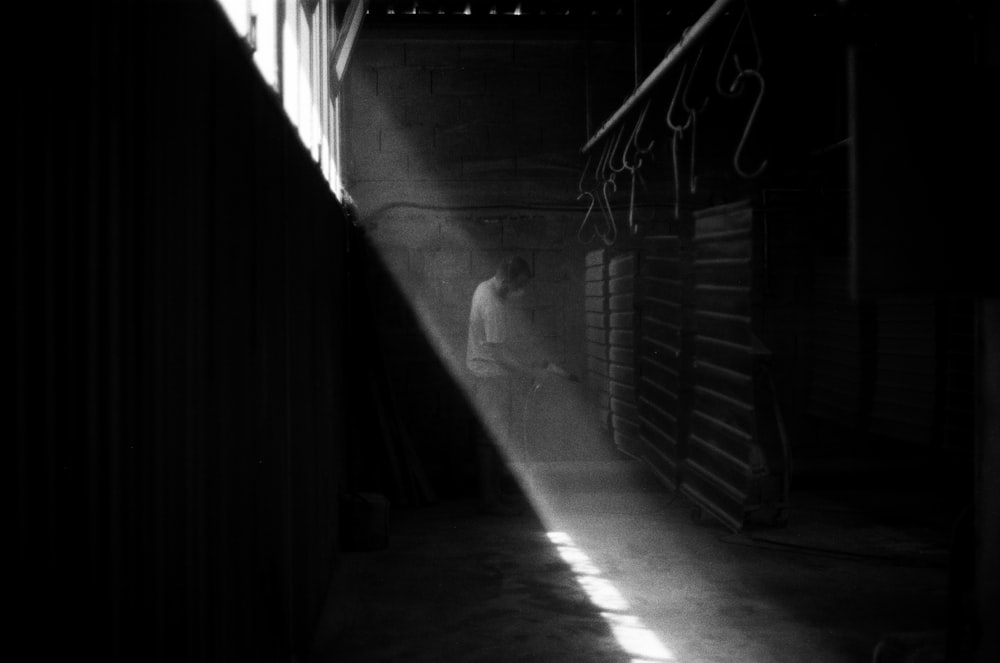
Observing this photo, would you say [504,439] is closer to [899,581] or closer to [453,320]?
[453,320]

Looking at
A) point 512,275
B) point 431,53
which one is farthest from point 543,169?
point 512,275

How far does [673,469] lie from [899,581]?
2450 millimetres

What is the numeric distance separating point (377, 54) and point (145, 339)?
792 cm

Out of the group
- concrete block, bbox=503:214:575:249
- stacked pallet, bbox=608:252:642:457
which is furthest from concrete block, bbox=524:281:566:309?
stacked pallet, bbox=608:252:642:457

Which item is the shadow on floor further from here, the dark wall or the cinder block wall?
the cinder block wall

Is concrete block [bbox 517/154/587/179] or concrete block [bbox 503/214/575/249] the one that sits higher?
concrete block [bbox 517/154/587/179]

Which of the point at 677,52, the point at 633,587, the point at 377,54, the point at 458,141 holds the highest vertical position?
the point at 377,54

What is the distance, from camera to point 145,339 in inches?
74.1

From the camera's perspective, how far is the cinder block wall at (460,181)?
926 cm

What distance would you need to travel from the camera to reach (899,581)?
601cm

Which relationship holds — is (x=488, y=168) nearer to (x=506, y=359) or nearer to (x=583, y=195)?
(x=583, y=195)

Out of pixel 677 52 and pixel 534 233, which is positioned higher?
pixel 677 52

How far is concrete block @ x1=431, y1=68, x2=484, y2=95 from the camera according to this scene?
368 inches

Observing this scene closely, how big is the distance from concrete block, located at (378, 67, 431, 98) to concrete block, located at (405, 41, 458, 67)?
0.28ft
